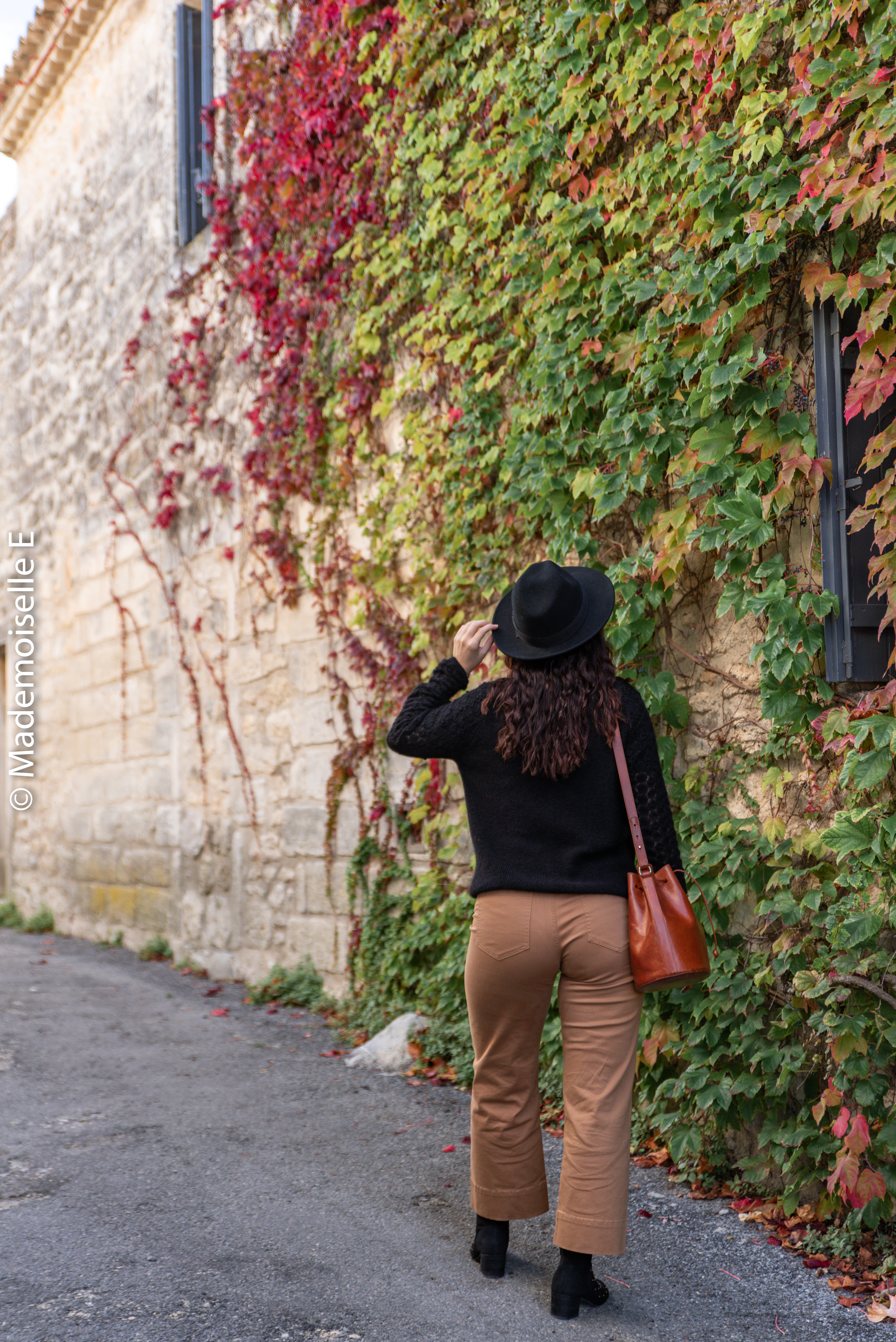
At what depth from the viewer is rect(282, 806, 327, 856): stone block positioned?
516 cm

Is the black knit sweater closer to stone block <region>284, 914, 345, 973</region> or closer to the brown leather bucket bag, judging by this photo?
the brown leather bucket bag

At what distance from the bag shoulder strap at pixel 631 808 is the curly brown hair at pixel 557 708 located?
0.08 ft

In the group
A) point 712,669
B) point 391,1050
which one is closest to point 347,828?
point 391,1050

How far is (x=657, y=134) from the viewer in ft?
10.7

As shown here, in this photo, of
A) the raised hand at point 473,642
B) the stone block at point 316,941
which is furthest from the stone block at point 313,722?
the raised hand at point 473,642

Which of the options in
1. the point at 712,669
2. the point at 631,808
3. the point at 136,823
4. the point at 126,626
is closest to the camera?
the point at 631,808

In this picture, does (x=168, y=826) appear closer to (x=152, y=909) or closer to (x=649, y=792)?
(x=152, y=909)

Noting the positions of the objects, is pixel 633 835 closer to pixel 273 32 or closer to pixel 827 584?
pixel 827 584

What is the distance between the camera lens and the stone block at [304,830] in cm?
516

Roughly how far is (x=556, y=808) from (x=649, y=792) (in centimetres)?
21

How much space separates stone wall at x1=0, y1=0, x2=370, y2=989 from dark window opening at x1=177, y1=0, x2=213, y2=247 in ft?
0.39

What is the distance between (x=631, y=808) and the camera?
237cm

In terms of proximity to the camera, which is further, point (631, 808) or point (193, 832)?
point (193, 832)

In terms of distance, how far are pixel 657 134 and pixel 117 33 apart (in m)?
6.09
